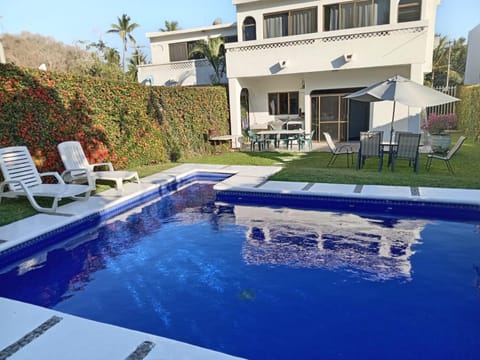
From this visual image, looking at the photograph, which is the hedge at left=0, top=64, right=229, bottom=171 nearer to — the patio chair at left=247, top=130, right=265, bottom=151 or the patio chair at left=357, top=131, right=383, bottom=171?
the patio chair at left=247, top=130, right=265, bottom=151

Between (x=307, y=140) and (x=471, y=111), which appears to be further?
(x=471, y=111)

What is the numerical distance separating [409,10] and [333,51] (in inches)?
139

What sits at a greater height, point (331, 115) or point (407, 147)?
point (331, 115)

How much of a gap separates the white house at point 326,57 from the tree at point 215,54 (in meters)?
2.07

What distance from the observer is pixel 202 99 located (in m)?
16.0

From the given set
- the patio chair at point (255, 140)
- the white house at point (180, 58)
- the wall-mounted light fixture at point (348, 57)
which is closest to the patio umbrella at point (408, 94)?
the wall-mounted light fixture at point (348, 57)

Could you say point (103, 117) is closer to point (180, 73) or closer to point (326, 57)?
point (326, 57)

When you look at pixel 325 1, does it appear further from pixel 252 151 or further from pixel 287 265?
pixel 287 265

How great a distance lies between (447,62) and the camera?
41344 millimetres

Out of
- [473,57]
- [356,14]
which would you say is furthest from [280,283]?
[473,57]

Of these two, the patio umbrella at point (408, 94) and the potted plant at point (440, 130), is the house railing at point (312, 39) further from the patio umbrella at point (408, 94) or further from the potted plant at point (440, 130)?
the patio umbrella at point (408, 94)

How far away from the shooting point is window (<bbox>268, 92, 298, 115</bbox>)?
20.1m

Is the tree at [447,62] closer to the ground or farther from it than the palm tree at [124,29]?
closer to the ground

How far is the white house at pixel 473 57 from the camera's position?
26.8 m
